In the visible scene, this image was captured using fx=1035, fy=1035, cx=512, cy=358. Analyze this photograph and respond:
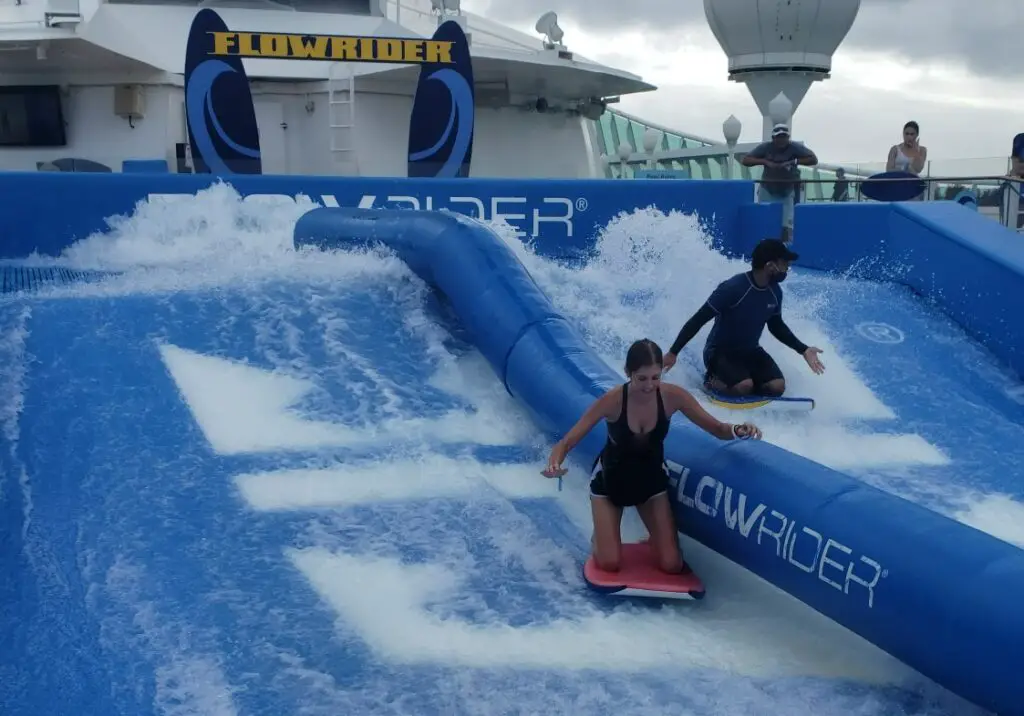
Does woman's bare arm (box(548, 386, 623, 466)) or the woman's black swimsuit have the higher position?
woman's bare arm (box(548, 386, 623, 466))

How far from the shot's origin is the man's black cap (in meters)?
5.46

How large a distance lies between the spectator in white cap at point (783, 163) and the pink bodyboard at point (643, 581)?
→ 219 inches

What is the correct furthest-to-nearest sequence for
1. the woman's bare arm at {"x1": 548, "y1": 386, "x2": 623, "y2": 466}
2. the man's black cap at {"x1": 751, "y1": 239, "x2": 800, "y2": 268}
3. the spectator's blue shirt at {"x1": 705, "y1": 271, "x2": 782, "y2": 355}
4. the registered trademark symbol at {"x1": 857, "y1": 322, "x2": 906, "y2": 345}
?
the registered trademark symbol at {"x1": 857, "y1": 322, "x2": 906, "y2": 345}, the spectator's blue shirt at {"x1": 705, "y1": 271, "x2": 782, "y2": 355}, the man's black cap at {"x1": 751, "y1": 239, "x2": 800, "y2": 268}, the woman's bare arm at {"x1": 548, "y1": 386, "x2": 623, "y2": 466}

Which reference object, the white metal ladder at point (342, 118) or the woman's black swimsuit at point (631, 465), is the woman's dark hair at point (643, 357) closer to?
the woman's black swimsuit at point (631, 465)

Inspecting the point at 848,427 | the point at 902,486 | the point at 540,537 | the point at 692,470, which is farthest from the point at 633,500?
the point at 848,427

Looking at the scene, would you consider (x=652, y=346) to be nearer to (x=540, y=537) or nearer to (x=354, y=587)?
(x=540, y=537)

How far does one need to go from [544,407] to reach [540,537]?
0.77m

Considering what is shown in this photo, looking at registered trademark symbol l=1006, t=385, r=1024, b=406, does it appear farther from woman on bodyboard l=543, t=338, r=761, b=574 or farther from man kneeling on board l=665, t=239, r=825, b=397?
woman on bodyboard l=543, t=338, r=761, b=574

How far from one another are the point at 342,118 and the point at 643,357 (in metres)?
9.19

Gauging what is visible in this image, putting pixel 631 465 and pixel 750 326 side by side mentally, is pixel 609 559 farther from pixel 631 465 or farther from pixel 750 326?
pixel 750 326

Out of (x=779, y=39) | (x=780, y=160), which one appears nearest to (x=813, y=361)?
(x=780, y=160)

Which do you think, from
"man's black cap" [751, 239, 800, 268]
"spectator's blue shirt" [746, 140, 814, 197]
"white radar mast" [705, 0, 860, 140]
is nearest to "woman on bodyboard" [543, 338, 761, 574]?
"man's black cap" [751, 239, 800, 268]

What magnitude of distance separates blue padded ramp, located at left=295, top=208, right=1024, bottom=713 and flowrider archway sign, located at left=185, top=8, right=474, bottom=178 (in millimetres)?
4882

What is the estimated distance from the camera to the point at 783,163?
889cm
